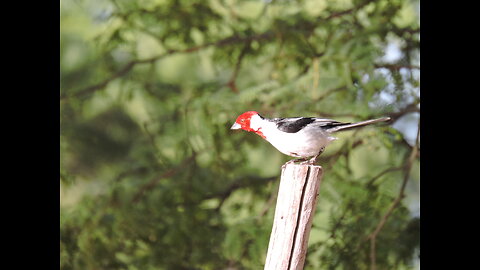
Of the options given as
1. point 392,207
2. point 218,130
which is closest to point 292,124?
point 218,130

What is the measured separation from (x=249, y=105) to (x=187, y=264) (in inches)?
Answer: 31.8

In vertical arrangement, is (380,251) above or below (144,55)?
below

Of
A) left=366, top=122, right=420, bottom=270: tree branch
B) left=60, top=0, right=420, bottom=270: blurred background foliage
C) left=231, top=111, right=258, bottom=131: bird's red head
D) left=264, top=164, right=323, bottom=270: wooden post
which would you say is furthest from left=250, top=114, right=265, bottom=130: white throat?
left=366, top=122, right=420, bottom=270: tree branch

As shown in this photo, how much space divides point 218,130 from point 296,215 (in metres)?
1.15

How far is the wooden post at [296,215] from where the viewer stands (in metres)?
1.48

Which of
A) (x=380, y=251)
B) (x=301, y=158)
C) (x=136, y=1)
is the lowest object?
(x=301, y=158)

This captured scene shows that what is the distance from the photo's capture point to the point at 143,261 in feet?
8.60

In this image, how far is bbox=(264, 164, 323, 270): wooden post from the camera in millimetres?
1484

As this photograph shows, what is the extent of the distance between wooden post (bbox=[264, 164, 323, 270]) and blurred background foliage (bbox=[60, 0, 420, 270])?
1.09m

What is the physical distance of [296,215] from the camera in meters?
1.49

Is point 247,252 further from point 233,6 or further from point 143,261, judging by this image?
point 233,6

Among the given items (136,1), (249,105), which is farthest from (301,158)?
(136,1)

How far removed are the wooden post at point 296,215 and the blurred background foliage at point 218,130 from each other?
→ 3.56 feet

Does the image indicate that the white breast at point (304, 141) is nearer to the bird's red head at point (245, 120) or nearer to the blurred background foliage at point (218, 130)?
the bird's red head at point (245, 120)
